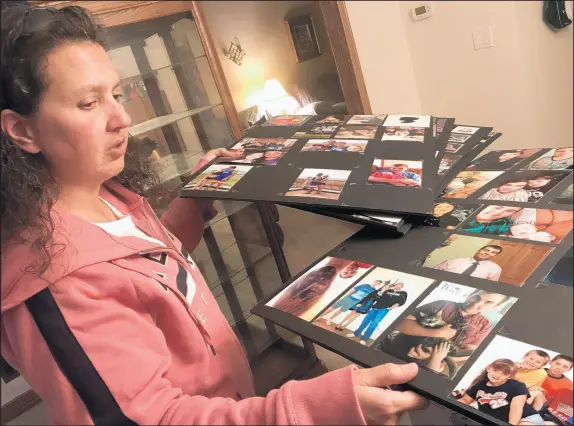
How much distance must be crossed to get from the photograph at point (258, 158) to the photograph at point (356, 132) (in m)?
0.13

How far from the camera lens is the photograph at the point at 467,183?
80 cm

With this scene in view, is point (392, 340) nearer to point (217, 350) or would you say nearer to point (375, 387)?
point (375, 387)

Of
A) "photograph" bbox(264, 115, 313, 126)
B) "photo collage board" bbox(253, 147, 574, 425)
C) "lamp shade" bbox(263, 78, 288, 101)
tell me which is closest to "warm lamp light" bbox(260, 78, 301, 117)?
"lamp shade" bbox(263, 78, 288, 101)

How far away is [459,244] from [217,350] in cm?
39

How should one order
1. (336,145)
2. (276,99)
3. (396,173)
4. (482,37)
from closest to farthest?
(396,173) < (336,145) < (482,37) < (276,99)

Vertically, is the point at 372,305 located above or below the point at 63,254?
below

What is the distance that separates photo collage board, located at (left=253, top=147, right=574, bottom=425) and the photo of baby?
0.09 meters

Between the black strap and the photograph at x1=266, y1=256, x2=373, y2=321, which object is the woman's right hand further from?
the black strap

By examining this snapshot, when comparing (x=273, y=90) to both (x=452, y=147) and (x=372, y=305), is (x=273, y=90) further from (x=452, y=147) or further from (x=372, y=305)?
(x=372, y=305)

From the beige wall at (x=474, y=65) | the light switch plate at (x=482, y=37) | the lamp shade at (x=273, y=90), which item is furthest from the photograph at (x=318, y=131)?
the lamp shade at (x=273, y=90)

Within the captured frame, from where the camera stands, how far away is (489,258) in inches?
24.1

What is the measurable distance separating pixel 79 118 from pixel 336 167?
45cm

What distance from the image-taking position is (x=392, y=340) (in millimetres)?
550

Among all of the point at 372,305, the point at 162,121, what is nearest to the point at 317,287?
the point at 372,305
